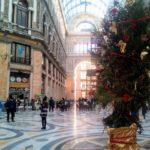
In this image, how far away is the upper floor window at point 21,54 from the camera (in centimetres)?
3141

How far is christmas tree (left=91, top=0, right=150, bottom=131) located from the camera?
7664mm

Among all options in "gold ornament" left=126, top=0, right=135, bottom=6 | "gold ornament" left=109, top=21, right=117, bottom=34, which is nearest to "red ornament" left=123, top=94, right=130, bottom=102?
"gold ornament" left=109, top=21, right=117, bottom=34

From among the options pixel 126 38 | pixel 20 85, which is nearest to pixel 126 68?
pixel 126 38

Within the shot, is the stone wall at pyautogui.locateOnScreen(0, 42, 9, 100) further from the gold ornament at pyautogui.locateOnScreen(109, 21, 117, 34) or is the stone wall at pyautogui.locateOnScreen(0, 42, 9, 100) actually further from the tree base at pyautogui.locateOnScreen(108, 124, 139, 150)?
the tree base at pyautogui.locateOnScreen(108, 124, 139, 150)

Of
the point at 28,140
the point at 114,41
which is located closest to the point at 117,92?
the point at 114,41

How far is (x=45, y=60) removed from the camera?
3806cm

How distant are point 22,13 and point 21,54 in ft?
14.6

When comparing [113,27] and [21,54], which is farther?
[21,54]

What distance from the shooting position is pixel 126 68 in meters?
7.86

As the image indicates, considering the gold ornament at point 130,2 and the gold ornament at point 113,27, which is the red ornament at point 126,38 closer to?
the gold ornament at point 113,27

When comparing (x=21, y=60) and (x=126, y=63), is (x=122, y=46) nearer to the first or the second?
(x=126, y=63)

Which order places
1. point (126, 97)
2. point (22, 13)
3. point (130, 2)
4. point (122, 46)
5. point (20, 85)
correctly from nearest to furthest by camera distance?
point (126, 97)
point (122, 46)
point (130, 2)
point (20, 85)
point (22, 13)

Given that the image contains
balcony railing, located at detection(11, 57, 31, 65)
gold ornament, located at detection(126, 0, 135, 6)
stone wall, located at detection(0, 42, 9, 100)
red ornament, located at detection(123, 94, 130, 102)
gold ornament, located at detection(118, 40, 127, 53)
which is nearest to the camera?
red ornament, located at detection(123, 94, 130, 102)

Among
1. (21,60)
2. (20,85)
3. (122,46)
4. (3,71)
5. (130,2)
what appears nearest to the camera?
(122,46)
